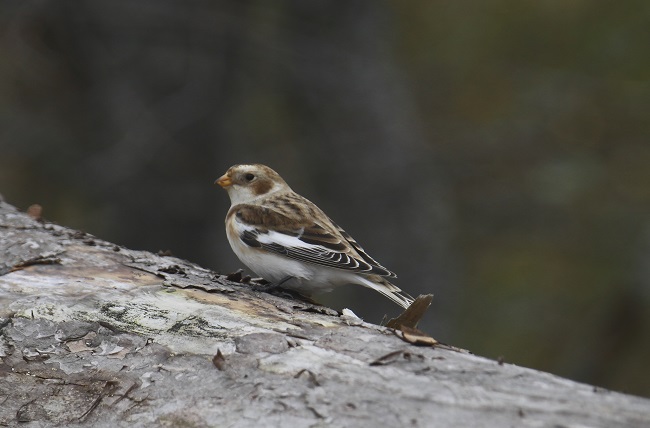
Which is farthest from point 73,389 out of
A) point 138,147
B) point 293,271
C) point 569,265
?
point 569,265

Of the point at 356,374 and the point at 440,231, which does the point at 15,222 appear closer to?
the point at 356,374

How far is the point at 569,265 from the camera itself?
10.5 meters

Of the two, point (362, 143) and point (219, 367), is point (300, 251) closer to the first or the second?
point (219, 367)

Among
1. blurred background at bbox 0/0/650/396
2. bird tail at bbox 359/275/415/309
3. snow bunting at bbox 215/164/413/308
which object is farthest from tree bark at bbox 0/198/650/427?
blurred background at bbox 0/0/650/396

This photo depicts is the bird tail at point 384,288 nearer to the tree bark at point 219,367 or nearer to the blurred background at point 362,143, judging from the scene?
the tree bark at point 219,367

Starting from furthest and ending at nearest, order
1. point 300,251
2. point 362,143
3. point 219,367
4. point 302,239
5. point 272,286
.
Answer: point 362,143 → point 302,239 → point 300,251 → point 272,286 → point 219,367

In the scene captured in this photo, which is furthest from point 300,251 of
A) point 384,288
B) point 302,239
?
point 384,288

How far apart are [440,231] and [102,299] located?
5.05 m

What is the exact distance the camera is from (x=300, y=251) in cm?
451

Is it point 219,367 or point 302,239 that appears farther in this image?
point 302,239

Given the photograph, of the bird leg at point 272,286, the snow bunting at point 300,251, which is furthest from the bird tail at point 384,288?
the bird leg at point 272,286

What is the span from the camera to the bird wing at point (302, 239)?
444 cm

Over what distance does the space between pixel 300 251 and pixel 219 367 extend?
4.70 ft

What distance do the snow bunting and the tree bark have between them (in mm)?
463
